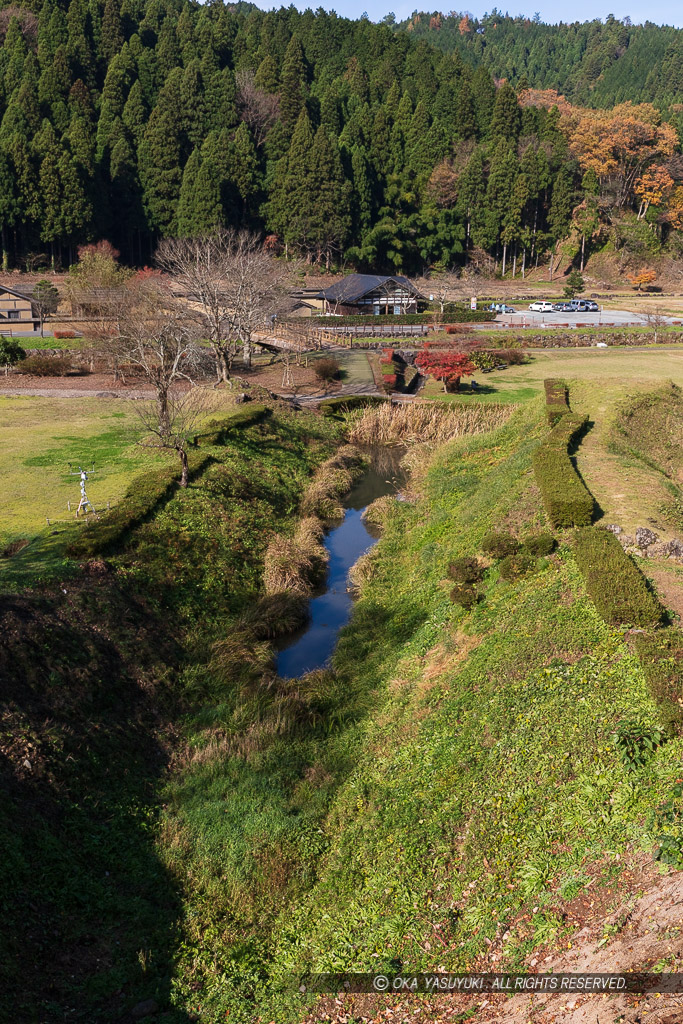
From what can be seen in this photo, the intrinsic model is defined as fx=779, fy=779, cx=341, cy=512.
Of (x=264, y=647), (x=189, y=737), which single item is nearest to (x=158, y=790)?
(x=189, y=737)

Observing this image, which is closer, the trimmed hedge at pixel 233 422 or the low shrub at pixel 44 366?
the trimmed hedge at pixel 233 422

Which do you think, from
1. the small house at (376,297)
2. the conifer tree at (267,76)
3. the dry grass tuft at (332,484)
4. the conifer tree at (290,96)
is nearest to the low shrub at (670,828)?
the dry grass tuft at (332,484)

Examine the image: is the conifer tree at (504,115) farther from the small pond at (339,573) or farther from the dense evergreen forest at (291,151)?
the small pond at (339,573)

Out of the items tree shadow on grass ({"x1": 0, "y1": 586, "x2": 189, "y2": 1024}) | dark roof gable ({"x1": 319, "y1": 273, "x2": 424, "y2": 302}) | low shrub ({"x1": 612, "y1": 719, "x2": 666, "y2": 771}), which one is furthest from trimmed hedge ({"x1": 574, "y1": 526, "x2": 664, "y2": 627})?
dark roof gable ({"x1": 319, "y1": 273, "x2": 424, "y2": 302})

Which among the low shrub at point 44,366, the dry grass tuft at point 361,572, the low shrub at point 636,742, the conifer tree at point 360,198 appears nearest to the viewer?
the low shrub at point 636,742

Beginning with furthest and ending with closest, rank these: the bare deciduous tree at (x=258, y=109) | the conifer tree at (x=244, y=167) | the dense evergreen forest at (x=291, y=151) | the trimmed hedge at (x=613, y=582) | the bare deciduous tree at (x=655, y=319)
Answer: the bare deciduous tree at (x=258, y=109)
the conifer tree at (x=244, y=167)
the dense evergreen forest at (x=291, y=151)
the bare deciduous tree at (x=655, y=319)
the trimmed hedge at (x=613, y=582)

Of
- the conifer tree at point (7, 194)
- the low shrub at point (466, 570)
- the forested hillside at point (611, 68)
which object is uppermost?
the forested hillside at point (611, 68)
